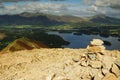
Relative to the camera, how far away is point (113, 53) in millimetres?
31328

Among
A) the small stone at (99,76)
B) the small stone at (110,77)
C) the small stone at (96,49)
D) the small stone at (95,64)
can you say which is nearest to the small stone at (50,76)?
the small stone at (95,64)

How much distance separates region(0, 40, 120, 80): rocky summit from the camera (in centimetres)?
2539

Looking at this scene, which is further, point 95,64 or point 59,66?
point 59,66

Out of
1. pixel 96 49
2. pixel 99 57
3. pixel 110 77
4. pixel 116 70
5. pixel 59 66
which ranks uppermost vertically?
pixel 96 49

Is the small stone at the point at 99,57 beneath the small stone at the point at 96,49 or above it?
beneath

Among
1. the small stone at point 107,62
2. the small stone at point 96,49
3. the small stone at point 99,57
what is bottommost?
the small stone at point 107,62

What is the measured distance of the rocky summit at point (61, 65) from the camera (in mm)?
25391

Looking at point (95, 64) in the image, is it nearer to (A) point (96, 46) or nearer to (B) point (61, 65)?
(A) point (96, 46)

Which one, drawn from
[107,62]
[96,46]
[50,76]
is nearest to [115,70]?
[107,62]

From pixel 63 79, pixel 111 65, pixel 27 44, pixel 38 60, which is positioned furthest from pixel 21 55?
pixel 27 44

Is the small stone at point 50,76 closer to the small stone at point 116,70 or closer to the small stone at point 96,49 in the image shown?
the small stone at point 96,49

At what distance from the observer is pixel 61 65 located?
2859 cm

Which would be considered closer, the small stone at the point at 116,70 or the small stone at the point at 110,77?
the small stone at the point at 110,77

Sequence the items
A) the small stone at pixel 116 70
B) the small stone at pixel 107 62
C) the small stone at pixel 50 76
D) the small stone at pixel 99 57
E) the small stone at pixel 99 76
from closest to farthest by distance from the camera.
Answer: the small stone at pixel 99 76 → the small stone at pixel 116 70 → the small stone at pixel 50 76 → the small stone at pixel 107 62 → the small stone at pixel 99 57
